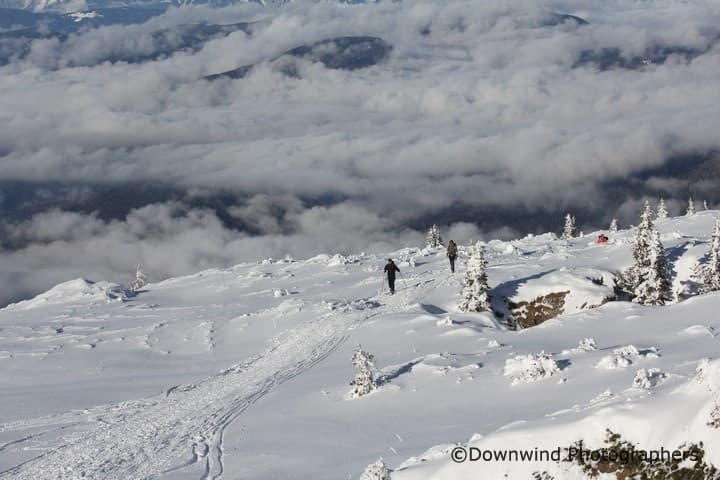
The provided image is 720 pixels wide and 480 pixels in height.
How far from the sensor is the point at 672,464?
876cm

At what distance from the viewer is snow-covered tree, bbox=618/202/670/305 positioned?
111 feet

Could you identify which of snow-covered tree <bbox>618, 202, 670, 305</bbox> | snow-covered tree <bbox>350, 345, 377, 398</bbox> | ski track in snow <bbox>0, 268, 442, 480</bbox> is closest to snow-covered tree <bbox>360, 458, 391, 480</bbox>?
ski track in snow <bbox>0, 268, 442, 480</bbox>

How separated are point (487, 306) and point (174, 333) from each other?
1575 cm

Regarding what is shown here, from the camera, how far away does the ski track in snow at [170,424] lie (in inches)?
648

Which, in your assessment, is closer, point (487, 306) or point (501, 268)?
point (487, 306)

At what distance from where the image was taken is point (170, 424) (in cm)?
1980

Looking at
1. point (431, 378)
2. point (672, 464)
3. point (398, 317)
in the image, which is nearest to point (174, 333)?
point (398, 317)

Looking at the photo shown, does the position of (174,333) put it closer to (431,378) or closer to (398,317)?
(398,317)

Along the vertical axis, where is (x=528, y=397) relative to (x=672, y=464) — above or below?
below

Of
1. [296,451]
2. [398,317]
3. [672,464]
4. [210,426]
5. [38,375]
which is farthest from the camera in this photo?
[398,317]

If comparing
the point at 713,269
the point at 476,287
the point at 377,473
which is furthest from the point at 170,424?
the point at 713,269

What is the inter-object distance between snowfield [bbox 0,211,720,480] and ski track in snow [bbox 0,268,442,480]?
0.08m

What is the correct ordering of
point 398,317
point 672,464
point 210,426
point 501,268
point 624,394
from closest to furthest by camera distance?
point 672,464 < point 624,394 < point 210,426 < point 398,317 < point 501,268

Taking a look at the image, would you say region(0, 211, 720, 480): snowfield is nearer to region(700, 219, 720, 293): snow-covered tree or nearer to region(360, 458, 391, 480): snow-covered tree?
region(360, 458, 391, 480): snow-covered tree
